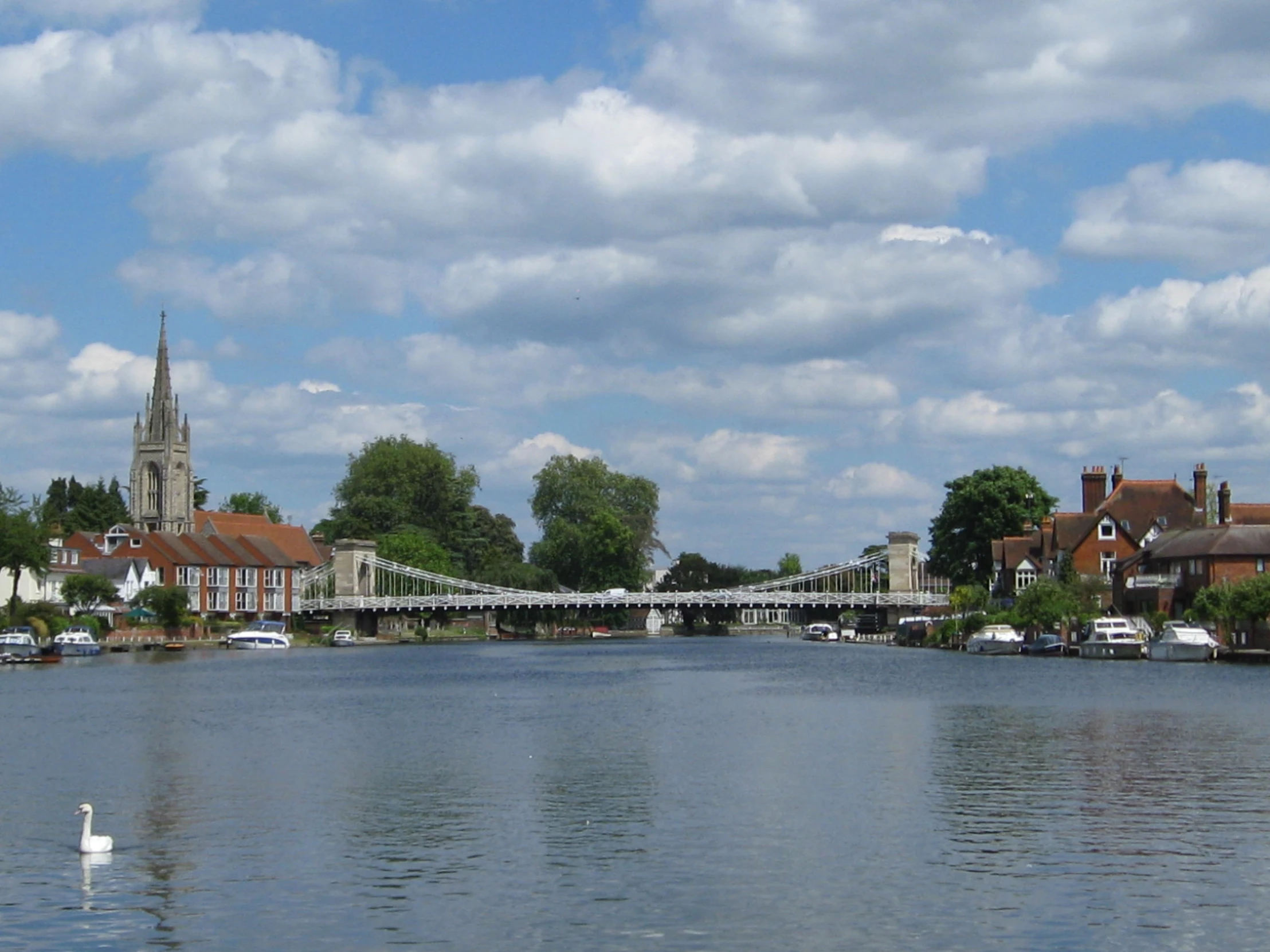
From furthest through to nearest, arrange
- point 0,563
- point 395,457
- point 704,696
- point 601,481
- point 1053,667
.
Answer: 1. point 601,481
2. point 395,457
3. point 0,563
4. point 1053,667
5. point 704,696

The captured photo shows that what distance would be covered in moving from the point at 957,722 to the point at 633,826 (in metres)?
21.1

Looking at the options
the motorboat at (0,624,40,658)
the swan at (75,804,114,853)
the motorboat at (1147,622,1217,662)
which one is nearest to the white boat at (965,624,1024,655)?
the motorboat at (1147,622,1217,662)

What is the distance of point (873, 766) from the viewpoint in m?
35.4

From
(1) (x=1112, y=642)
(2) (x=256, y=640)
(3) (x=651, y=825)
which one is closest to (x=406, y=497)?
(2) (x=256, y=640)

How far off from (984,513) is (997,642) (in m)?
24.0

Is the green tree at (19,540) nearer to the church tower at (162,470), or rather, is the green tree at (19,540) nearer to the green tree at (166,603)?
the green tree at (166,603)

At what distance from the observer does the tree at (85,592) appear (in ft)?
396

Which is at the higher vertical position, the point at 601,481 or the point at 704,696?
the point at 601,481

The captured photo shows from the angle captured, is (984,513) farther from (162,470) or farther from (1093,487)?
(162,470)

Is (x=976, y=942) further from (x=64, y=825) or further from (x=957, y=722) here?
(x=957, y=722)

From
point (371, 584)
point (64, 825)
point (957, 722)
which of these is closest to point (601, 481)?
point (371, 584)

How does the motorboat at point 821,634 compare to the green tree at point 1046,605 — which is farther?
the motorboat at point 821,634

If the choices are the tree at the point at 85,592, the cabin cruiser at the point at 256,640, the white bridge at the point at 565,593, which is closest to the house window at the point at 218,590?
the white bridge at the point at 565,593

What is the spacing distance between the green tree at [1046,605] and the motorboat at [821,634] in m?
60.4
